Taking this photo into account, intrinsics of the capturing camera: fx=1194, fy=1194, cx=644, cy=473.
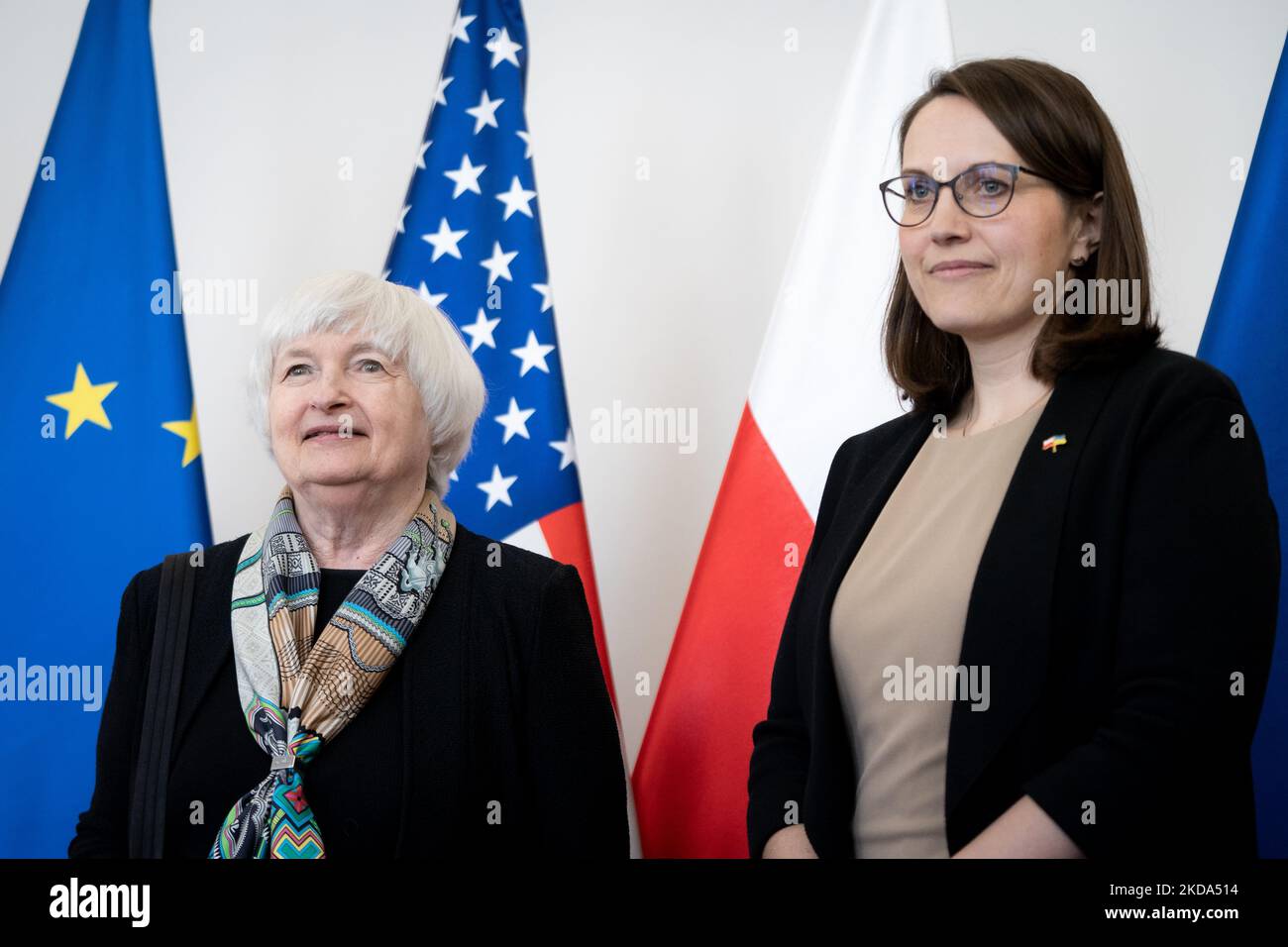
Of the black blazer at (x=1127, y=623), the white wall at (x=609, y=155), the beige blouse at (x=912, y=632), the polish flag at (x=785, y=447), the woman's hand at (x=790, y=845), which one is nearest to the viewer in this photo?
the black blazer at (x=1127, y=623)

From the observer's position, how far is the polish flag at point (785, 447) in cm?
231

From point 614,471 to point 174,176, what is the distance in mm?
1311

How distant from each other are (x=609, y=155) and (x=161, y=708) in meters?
1.72

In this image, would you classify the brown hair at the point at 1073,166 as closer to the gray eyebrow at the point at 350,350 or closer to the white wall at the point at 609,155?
the gray eyebrow at the point at 350,350

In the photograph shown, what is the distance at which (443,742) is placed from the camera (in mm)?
1727

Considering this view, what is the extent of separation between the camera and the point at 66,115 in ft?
8.32

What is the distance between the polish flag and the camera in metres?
2.31

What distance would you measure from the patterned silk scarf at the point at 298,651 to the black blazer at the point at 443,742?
38mm

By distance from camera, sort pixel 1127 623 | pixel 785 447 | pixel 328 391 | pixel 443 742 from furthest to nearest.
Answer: pixel 785 447 < pixel 328 391 < pixel 443 742 < pixel 1127 623

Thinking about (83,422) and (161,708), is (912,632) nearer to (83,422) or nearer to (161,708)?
(161,708)

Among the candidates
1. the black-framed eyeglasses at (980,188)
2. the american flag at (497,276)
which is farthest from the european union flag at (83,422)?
the black-framed eyeglasses at (980,188)

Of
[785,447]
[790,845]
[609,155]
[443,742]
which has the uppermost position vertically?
[609,155]

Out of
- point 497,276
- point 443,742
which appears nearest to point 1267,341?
point 497,276
